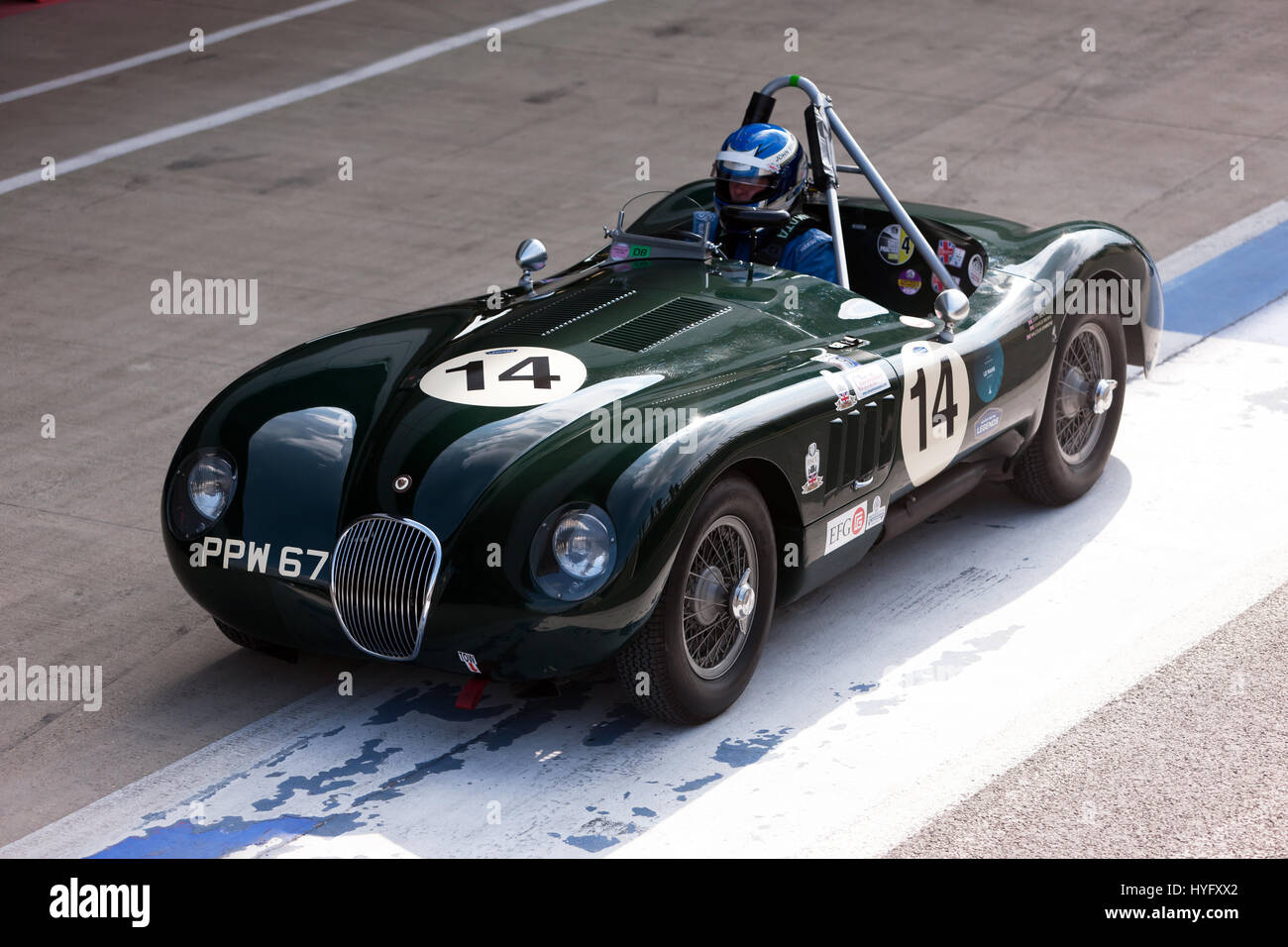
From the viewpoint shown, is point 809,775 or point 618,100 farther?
point 618,100

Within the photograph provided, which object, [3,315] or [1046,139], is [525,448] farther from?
[1046,139]

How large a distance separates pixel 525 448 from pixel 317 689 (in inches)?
47.1

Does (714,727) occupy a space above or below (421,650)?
below

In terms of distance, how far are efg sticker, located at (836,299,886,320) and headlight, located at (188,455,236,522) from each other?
7.18 ft

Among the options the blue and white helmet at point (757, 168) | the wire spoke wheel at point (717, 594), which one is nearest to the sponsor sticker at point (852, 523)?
the wire spoke wheel at point (717, 594)

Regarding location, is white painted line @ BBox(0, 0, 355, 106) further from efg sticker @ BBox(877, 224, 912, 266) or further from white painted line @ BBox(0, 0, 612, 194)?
efg sticker @ BBox(877, 224, 912, 266)

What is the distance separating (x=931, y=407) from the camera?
249 inches

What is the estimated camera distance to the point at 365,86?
14.0 meters

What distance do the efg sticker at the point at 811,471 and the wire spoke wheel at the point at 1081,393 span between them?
5.90 feet

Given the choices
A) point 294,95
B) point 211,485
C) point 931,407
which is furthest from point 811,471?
point 294,95

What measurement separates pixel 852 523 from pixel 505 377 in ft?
4.10

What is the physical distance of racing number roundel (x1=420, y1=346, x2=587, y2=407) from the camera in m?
5.69

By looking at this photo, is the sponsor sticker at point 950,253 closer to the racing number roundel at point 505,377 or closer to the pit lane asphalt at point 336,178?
the racing number roundel at point 505,377
